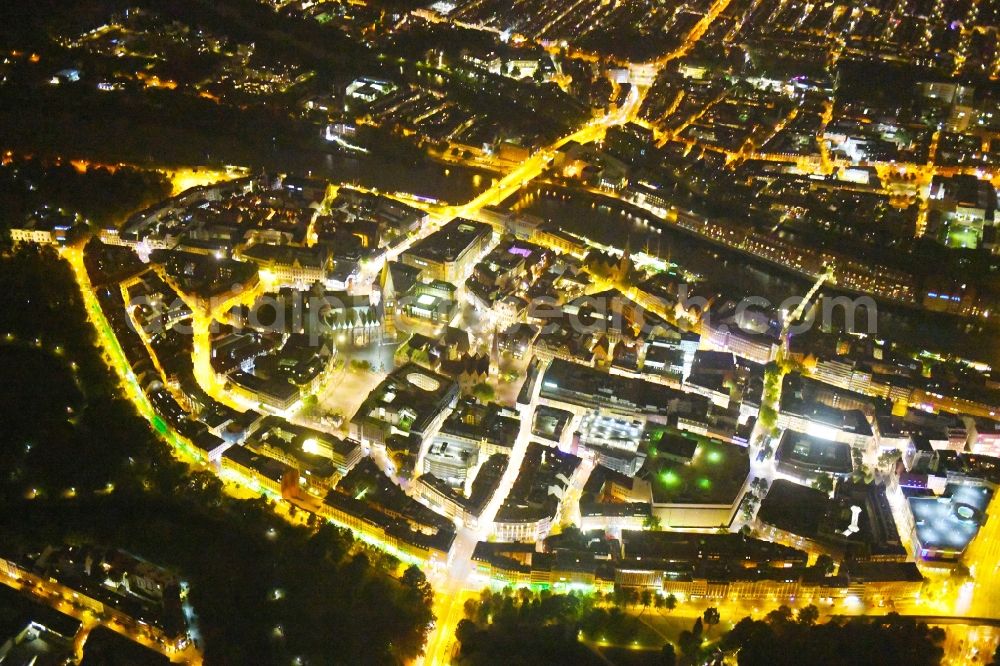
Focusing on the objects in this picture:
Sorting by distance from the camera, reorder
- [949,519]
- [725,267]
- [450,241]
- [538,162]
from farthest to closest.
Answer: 1. [538,162]
2. [725,267]
3. [450,241]
4. [949,519]

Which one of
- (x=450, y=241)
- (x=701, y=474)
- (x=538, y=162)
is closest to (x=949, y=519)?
(x=701, y=474)

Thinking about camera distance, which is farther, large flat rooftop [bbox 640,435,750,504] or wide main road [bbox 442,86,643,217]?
wide main road [bbox 442,86,643,217]

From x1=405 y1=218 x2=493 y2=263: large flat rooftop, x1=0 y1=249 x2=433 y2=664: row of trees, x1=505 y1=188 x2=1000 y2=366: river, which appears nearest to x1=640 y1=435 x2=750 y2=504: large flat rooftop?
x1=0 y1=249 x2=433 y2=664: row of trees

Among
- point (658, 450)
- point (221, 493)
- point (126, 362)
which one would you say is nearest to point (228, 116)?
point (126, 362)

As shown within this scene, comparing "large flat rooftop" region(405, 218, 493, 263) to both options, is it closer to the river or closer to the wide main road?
the wide main road

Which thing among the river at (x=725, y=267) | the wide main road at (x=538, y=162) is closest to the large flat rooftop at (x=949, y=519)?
the river at (x=725, y=267)

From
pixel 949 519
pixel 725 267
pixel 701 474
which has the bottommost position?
pixel 701 474

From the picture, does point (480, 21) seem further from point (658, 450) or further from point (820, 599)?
point (820, 599)

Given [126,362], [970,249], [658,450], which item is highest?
[970,249]

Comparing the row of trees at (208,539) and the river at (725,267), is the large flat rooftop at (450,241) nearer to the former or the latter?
the river at (725,267)

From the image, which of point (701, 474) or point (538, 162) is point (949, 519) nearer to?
point (701, 474)

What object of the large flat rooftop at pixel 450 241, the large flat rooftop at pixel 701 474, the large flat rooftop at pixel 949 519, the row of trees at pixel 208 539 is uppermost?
the large flat rooftop at pixel 949 519
